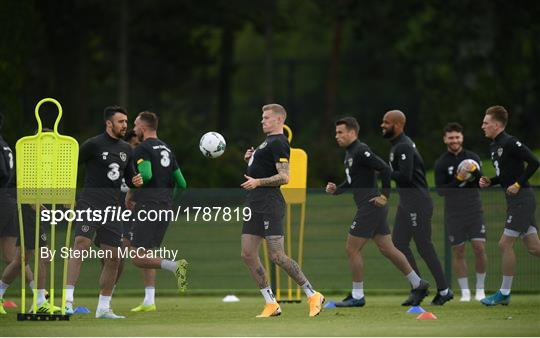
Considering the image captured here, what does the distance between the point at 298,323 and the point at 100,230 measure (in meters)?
2.47

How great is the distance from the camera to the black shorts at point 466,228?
17.4 meters

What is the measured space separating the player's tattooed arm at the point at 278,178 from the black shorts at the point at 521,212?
3.20 metres

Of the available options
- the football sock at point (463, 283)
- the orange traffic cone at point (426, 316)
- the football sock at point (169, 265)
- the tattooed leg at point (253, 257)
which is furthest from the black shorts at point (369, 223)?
the football sock at point (169, 265)

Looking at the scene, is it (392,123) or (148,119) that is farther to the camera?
(392,123)

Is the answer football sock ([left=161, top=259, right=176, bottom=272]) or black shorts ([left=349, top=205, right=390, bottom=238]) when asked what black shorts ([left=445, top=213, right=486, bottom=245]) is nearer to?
black shorts ([left=349, top=205, right=390, bottom=238])

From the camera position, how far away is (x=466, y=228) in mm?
17578

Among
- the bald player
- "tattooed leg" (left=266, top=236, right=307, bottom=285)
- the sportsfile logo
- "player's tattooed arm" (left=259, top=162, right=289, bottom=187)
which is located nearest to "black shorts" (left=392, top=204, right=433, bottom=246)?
the bald player

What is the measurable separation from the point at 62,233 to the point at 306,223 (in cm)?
366

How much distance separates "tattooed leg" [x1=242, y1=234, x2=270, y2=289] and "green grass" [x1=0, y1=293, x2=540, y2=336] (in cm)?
47

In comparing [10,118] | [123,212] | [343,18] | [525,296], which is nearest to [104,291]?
[123,212]

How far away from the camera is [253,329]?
44.5 feet

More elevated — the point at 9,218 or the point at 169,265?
the point at 9,218

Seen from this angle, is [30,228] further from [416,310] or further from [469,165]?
[469,165]

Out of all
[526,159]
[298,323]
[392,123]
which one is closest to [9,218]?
[298,323]
